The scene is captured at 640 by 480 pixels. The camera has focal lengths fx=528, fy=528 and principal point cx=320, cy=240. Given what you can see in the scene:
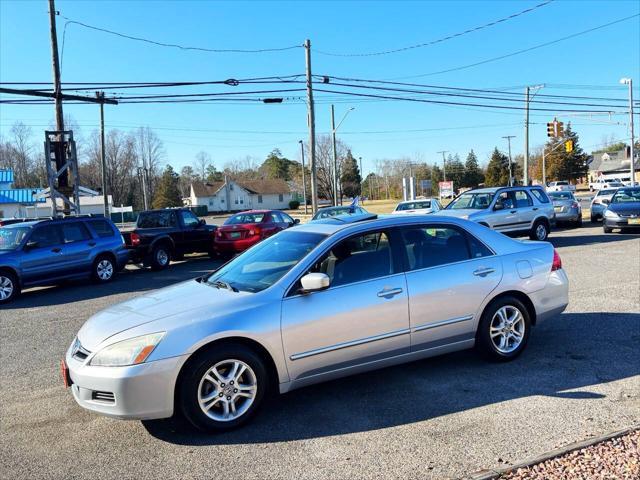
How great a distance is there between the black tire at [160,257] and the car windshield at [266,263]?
10.9 metres

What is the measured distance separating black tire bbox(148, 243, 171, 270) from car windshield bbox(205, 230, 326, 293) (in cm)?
1092

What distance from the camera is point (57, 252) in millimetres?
12336

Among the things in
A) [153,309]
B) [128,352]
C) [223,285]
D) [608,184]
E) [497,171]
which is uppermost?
[497,171]

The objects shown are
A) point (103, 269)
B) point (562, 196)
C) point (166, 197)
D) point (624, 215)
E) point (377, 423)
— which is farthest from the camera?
point (166, 197)

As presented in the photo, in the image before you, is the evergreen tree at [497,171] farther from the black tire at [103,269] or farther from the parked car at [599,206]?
the black tire at [103,269]

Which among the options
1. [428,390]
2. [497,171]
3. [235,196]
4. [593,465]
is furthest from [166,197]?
[593,465]

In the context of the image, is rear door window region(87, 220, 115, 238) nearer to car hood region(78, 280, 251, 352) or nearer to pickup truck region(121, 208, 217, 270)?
pickup truck region(121, 208, 217, 270)

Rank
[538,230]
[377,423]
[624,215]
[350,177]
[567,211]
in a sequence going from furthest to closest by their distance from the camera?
[350,177] < [567,211] < [624,215] < [538,230] < [377,423]

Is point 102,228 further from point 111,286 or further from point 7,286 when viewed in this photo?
point 7,286

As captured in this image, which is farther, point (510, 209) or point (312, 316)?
point (510, 209)

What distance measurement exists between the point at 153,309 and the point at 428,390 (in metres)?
2.48

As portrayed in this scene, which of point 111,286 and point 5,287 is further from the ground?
point 5,287

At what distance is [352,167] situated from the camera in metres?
100

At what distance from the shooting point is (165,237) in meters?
16.0
